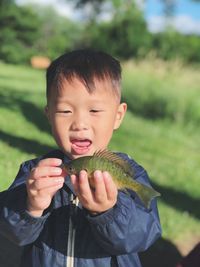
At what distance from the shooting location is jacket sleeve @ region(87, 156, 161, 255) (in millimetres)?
1982

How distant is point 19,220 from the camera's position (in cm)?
204

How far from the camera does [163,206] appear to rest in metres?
5.69

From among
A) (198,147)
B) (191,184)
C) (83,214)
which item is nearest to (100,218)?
(83,214)

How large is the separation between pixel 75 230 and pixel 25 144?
4793 millimetres

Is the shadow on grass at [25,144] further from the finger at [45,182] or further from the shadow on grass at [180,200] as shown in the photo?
the finger at [45,182]

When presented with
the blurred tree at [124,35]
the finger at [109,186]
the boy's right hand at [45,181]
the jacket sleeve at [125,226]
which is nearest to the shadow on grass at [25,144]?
the jacket sleeve at [125,226]

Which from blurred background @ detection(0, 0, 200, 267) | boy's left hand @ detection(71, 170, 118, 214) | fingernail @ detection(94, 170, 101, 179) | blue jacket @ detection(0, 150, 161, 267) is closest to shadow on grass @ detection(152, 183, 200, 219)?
blurred background @ detection(0, 0, 200, 267)

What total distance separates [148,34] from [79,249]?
35.3 m

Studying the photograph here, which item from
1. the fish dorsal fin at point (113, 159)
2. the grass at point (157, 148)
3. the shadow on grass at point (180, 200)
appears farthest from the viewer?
the shadow on grass at point (180, 200)

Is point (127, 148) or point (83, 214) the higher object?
point (83, 214)

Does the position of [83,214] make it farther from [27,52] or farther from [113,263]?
[27,52]

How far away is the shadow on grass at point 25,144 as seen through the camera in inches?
259

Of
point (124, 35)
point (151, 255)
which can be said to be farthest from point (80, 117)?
point (124, 35)

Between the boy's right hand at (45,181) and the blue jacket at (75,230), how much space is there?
0.13 meters
